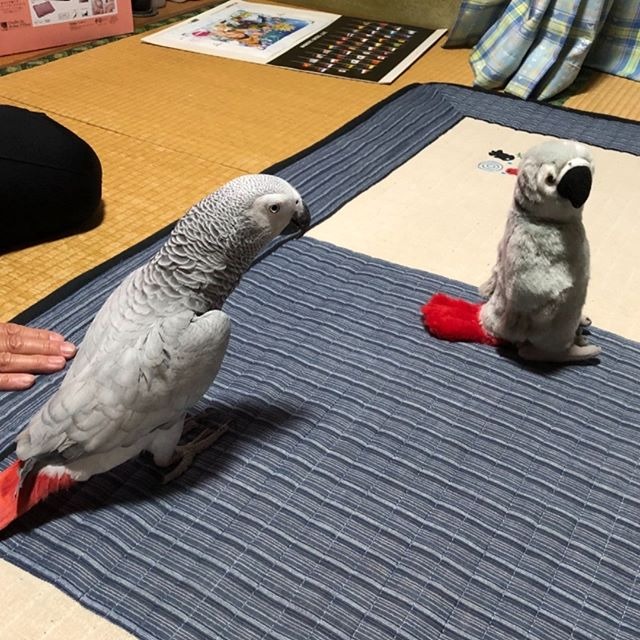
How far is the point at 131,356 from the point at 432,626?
1.18ft

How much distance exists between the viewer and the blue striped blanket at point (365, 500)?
0.64m

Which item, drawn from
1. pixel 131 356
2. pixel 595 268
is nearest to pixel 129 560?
pixel 131 356

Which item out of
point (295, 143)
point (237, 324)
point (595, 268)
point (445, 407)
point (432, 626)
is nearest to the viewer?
point (432, 626)

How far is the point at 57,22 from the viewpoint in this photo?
1748 mm

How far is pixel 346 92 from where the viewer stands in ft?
5.40

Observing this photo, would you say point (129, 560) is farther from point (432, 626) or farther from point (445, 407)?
point (445, 407)

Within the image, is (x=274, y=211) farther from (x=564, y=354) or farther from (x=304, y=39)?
(x=304, y=39)

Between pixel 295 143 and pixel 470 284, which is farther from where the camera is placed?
pixel 295 143

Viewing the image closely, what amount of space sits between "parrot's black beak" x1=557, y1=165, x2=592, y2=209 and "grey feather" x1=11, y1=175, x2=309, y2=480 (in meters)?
0.30

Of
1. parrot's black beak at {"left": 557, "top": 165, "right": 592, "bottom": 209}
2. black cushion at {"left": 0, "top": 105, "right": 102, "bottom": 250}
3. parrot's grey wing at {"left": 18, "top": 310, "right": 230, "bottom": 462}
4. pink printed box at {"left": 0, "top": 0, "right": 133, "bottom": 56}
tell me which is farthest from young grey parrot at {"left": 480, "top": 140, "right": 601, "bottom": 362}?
pink printed box at {"left": 0, "top": 0, "right": 133, "bottom": 56}

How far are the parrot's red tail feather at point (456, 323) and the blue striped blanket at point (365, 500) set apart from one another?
0.01 m

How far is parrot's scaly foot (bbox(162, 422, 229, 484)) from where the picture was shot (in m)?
0.75

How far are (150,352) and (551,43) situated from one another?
4.42 ft

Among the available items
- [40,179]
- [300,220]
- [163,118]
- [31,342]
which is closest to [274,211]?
[300,220]
